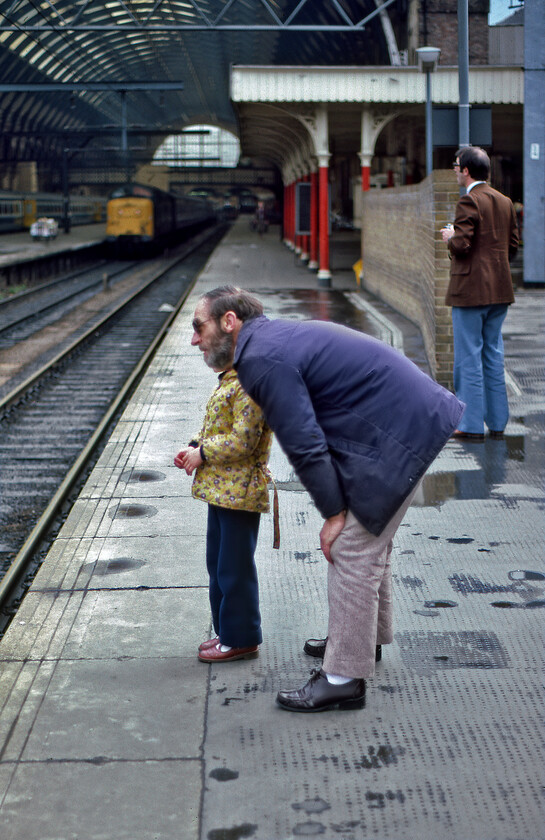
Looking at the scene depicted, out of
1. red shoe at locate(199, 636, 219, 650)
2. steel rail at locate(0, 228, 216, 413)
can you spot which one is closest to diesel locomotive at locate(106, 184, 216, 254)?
steel rail at locate(0, 228, 216, 413)

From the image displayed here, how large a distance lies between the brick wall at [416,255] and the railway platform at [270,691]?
9.79ft

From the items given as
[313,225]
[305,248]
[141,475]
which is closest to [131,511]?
[141,475]

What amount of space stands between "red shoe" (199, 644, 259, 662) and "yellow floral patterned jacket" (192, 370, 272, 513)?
1.78 feet

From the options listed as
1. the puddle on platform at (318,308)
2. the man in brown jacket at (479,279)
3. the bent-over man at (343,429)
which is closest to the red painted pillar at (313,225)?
the puddle on platform at (318,308)

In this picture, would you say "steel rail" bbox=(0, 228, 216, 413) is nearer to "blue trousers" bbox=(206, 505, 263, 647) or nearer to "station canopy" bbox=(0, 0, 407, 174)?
"station canopy" bbox=(0, 0, 407, 174)

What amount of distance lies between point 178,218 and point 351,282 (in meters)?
29.5

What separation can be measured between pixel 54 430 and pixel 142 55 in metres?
51.7

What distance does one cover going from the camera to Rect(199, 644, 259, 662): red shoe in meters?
3.76

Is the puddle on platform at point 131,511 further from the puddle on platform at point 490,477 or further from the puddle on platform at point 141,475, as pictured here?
the puddle on platform at point 490,477

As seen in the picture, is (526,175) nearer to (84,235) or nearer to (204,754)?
(204,754)

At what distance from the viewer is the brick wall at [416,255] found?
8984mm

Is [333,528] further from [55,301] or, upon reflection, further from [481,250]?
[55,301]

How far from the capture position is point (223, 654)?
12.3 ft

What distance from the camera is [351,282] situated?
22.7m
